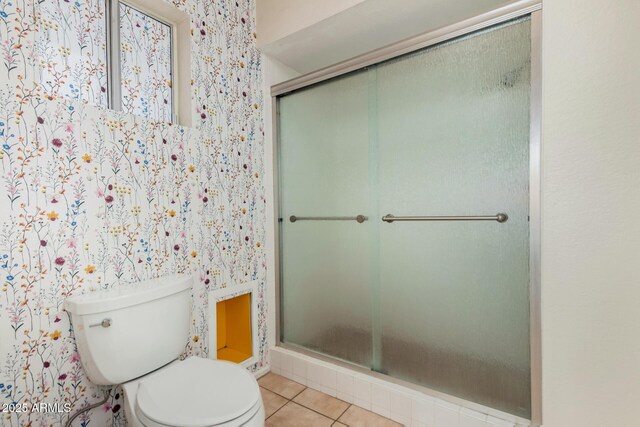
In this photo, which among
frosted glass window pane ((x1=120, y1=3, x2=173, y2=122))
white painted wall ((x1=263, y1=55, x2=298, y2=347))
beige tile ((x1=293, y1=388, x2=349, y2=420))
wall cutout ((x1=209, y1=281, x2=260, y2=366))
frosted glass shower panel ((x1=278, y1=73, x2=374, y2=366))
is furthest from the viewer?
white painted wall ((x1=263, y1=55, x2=298, y2=347))

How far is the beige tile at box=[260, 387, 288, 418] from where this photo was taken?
1.64m

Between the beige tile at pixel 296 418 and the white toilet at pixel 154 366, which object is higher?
the white toilet at pixel 154 366

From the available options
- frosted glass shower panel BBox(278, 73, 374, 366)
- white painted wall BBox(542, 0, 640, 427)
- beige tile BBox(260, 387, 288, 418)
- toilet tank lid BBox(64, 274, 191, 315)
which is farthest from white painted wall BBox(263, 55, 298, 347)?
white painted wall BBox(542, 0, 640, 427)

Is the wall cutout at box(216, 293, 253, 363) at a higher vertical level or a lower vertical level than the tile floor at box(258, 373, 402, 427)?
higher

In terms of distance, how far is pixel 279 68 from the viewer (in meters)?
2.13

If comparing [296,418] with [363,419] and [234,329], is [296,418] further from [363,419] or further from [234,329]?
[234,329]

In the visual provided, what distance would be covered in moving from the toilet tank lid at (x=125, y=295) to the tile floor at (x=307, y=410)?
2.67 feet

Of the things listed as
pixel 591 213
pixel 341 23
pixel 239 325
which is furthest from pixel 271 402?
pixel 341 23

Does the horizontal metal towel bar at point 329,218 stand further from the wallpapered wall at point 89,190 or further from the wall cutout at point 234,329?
→ the wall cutout at point 234,329

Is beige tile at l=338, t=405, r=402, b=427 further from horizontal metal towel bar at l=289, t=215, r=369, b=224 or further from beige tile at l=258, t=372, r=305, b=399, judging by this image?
horizontal metal towel bar at l=289, t=215, r=369, b=224

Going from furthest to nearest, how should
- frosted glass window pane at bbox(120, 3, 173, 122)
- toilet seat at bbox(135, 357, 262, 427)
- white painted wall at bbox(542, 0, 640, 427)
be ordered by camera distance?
frosted glass window pane at bbox(120, 3, 173, 122) → white painted wall at bbox(542, 0, 640, 427) → toilet seat at bbox(135, 357, 262, 427)

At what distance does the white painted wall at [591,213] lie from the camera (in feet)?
3.48

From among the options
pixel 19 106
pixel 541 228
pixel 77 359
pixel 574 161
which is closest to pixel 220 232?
pixel 77 359

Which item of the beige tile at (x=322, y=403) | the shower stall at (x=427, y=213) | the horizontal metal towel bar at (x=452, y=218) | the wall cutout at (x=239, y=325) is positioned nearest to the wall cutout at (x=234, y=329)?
the wall cutout at (x=239, y=325)
